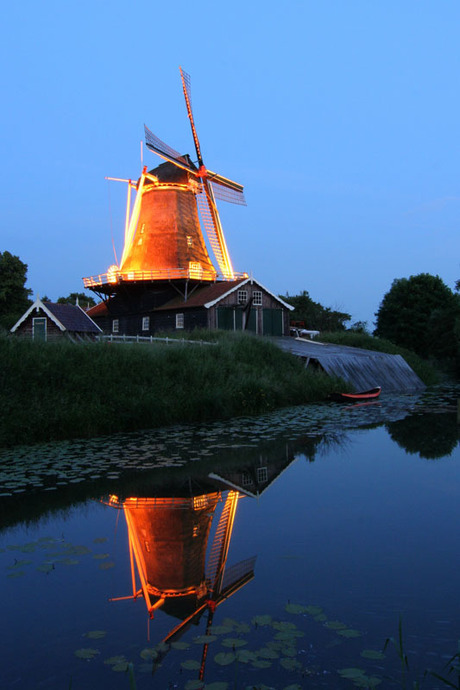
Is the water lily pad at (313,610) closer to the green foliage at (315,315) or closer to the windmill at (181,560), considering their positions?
the windmill at (181,560)

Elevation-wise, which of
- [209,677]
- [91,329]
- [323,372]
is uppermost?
[91,329]

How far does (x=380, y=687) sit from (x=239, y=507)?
4.07m

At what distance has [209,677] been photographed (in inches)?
131

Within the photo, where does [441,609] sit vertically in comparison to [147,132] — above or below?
below

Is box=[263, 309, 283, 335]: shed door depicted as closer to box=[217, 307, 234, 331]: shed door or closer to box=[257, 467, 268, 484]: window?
box=[217, 307, 234, 331]: shed door

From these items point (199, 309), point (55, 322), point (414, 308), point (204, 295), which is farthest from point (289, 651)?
point (414, 308)

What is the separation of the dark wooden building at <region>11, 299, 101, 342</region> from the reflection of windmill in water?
1495 cm

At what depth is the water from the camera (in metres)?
3.45

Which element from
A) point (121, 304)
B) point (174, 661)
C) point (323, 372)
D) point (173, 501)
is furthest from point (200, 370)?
point (121, 304)

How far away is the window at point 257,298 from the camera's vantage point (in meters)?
30.0

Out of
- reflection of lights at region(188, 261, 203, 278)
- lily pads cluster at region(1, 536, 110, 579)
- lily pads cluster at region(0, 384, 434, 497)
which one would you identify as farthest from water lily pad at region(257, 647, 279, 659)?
reflection of lights at region(188, 261, 203, 278)

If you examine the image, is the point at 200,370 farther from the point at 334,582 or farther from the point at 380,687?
the point at 380,687

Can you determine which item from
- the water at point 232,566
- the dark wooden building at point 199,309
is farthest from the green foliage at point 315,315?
the water at point 232,566

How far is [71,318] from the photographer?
21859mm
